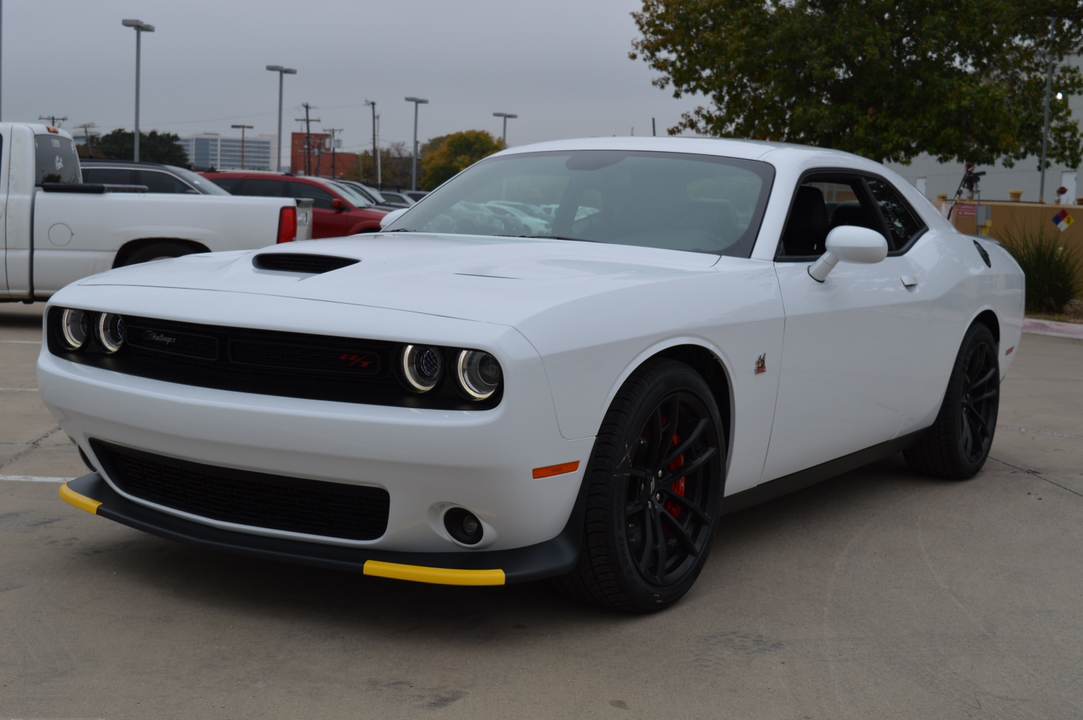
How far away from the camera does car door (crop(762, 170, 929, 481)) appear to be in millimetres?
3838

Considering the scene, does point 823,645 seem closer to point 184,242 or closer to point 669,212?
point 669,212

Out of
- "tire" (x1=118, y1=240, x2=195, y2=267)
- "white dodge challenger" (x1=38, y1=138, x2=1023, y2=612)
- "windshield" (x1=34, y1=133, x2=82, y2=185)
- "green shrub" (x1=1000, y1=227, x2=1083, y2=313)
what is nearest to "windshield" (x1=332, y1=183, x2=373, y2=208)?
"windshield" (x1=34, y1=133, x2=82, y2=185)

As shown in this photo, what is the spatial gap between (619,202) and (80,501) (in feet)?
6.85

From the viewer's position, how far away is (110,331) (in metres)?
3.33

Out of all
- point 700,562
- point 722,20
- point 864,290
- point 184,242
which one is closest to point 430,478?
point 700,562

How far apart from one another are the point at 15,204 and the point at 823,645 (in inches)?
345

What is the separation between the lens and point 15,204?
9805 millimetres

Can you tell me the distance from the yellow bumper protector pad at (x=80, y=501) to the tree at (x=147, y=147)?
79.2 metres

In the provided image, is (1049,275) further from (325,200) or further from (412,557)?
(412,557)

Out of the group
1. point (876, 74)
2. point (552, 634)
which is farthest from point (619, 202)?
point (876, 74)

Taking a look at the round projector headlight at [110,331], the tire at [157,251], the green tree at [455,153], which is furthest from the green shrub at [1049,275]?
the green tree at [455,153]

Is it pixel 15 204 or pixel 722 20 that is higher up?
pixel 722 20

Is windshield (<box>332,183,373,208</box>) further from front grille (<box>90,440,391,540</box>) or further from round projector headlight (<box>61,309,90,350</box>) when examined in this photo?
front grille (<box>90,440,391,540</box>)

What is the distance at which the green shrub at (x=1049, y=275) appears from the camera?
1548 centimetres
